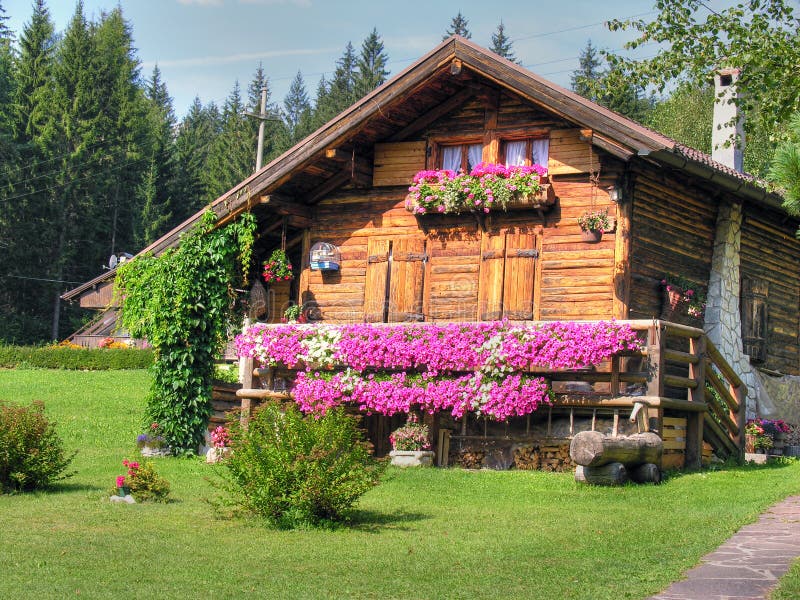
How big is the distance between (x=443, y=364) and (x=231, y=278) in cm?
532

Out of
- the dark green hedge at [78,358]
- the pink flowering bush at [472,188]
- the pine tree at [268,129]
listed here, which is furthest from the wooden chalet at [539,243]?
the pine tree at [268,129]

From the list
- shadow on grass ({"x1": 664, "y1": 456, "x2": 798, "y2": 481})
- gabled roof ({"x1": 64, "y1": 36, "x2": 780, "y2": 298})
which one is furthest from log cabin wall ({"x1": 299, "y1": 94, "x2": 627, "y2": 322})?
shadow on grass ({"x1": 664, "y1": 456, "x2": 798, "y2": 481})

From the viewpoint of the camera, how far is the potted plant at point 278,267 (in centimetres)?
2066

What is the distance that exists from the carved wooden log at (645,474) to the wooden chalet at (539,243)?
34.3 inches

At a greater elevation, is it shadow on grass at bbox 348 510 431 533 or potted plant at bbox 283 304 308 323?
potted plant at bbox 283 304 308 323

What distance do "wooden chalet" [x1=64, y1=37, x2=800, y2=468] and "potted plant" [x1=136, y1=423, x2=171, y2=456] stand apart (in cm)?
180

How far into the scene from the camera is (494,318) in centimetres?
1883

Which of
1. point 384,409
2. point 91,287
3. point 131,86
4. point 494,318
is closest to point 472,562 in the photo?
point 384,409

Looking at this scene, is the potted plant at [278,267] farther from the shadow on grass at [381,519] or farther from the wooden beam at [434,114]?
the shadow on grass at [381,519]

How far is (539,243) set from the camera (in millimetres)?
18656

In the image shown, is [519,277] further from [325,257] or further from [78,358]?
[78,358]

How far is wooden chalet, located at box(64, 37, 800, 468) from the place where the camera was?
16938 millimetres

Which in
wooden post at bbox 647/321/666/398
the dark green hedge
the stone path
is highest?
wooden post at bbox 647/321/666/398

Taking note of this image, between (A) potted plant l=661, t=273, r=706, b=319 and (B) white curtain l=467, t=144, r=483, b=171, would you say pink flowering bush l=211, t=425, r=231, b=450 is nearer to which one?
(B) white curtain l=467, t=144, r=483, b=171
